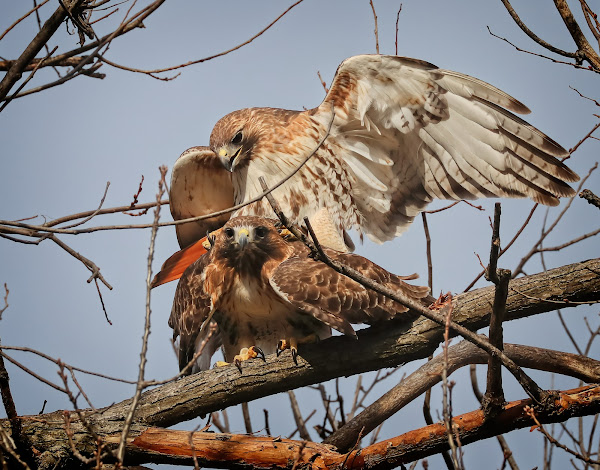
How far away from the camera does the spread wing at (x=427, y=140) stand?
4.66 meters

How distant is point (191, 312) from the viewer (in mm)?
3779

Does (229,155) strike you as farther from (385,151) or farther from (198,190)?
(385,151)

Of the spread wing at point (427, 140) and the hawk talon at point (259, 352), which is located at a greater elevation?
the spread wing at point (427, 140)

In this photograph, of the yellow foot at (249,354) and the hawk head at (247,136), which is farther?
the hawk head at (247,136)

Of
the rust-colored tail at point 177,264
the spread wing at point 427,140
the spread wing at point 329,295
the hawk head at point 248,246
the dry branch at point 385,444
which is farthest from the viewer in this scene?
the rust-colored tail at point 177,264

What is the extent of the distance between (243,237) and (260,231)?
0.51ft

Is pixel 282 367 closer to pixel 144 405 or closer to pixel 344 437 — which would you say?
pixel 344 437

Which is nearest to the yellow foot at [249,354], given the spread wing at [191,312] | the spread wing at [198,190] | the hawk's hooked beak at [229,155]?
the spread wing at [191,312]

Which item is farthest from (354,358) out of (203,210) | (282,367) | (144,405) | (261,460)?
(203,210)

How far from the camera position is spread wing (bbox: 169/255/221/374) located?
147 inches

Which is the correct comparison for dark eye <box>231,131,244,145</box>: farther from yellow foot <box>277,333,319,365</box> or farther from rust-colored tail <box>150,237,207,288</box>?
yellow foot <box>277,333,319,365</box>

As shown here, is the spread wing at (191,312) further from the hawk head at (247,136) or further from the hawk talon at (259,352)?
the hawk head at (247,136)

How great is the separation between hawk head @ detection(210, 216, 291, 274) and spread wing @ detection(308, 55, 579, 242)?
1.41 meters

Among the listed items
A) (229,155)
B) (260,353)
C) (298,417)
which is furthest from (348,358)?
(229,155)
